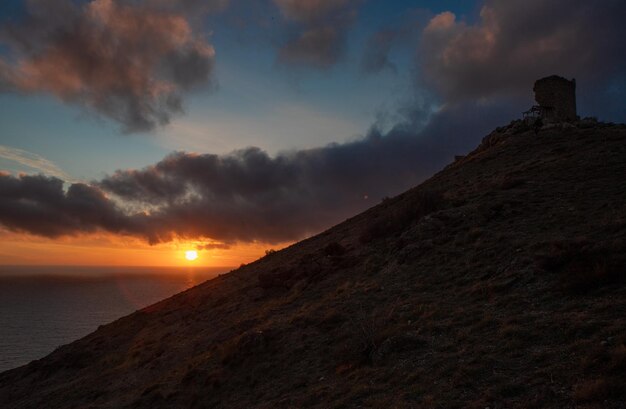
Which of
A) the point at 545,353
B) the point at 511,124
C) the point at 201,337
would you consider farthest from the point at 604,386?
the point at 511,124

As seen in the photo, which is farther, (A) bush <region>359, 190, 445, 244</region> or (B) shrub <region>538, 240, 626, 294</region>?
(A) bush <region>359, 190, 445, 244</region>

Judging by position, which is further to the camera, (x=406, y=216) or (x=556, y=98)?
(x=556, y=98)

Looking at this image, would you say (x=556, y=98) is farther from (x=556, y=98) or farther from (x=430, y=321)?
(x=430, y=321)

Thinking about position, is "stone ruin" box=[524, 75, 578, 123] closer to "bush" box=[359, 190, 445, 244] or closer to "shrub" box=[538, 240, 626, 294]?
"bush" box=[359, 190, 445, 244]

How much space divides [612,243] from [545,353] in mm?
8407

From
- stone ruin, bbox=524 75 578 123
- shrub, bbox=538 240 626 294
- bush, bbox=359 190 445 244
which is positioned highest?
stone ruin, bbox=524 75 578 123

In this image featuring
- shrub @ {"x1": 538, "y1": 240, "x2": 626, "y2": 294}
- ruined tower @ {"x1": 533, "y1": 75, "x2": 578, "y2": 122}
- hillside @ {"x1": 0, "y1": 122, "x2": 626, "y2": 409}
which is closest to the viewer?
hillside @ {"x1": 0, "y1": 122, "x2": 626, "y2": 409}

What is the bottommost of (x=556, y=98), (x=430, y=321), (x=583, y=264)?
(x=430, y=321)

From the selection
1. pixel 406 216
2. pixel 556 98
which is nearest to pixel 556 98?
pixel 556 98

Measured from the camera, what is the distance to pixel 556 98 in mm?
47156

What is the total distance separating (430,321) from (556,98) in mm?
42993

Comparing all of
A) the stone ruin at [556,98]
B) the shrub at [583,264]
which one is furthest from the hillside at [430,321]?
the stone ruin at [556,98]

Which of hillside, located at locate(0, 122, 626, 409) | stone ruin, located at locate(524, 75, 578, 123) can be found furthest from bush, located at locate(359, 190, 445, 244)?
stone ruin, located at locate(524, 75, 578, 123)

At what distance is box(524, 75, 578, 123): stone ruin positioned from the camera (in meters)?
46.8
